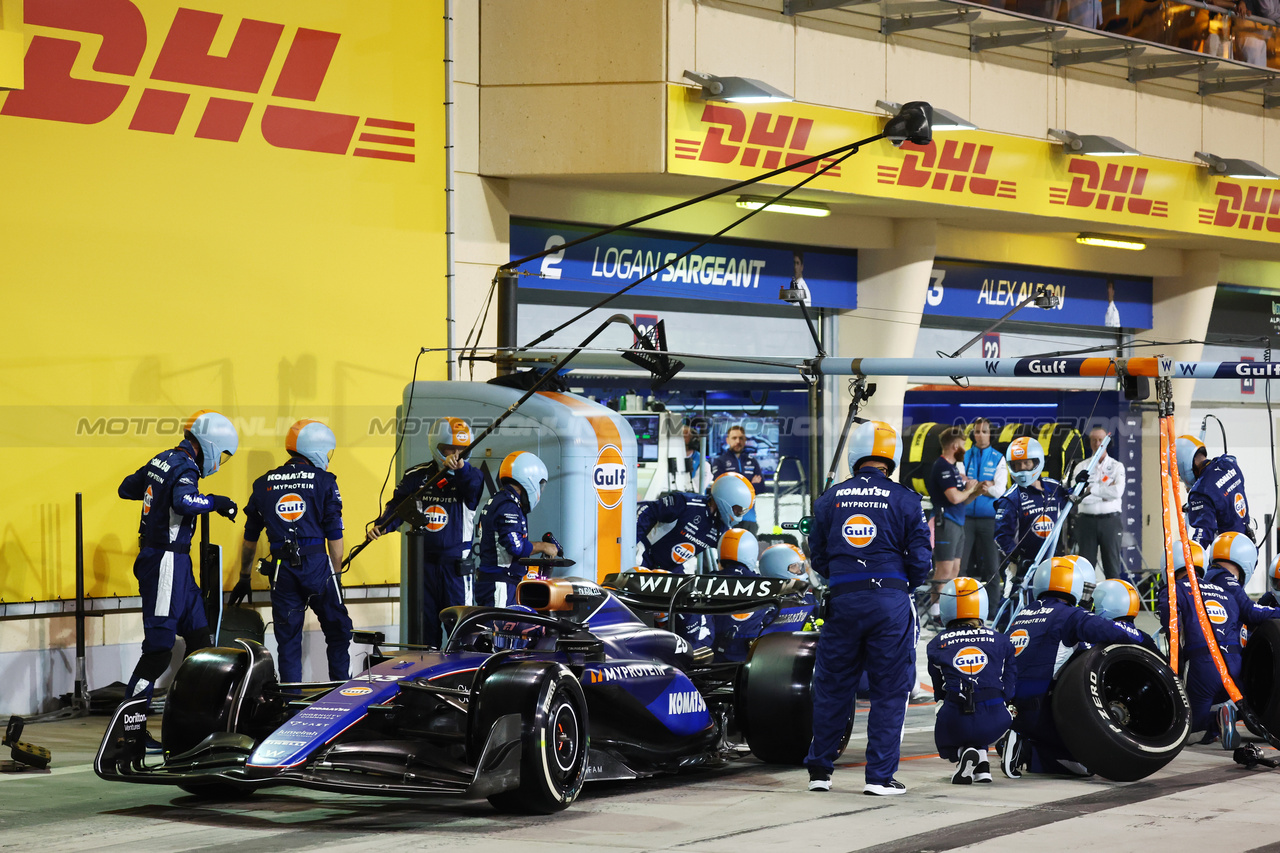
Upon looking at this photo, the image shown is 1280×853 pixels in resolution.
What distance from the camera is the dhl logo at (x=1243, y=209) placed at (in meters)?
20.0

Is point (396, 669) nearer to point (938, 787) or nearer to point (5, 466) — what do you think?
point (938, 787)

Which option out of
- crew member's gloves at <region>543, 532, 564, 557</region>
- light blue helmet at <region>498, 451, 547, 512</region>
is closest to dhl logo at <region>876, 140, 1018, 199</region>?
crew member's gloves at <region>543, 532, 564, 557</region>

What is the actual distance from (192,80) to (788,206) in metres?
6.54

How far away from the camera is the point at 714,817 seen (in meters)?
7.52

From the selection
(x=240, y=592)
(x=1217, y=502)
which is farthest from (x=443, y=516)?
(x=1217, y=502)

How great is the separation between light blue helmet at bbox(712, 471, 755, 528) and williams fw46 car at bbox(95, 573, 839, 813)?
265 centimetres

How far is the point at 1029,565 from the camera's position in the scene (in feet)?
47.5

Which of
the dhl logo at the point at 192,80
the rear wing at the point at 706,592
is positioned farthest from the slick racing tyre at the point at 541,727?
the dhl logo at the point at 192,80

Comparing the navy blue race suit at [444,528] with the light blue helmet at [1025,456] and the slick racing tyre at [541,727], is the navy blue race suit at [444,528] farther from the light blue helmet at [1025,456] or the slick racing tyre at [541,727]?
the light blue helmet at [1025,456]

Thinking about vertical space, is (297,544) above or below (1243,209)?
below

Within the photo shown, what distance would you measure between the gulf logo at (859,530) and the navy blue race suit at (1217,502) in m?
5.12

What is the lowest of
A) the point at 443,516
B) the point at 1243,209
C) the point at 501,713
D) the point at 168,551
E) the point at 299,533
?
the point at 501,713

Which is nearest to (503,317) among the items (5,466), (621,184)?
(621,184)

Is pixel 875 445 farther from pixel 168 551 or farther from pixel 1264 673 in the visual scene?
pixel 168 551
